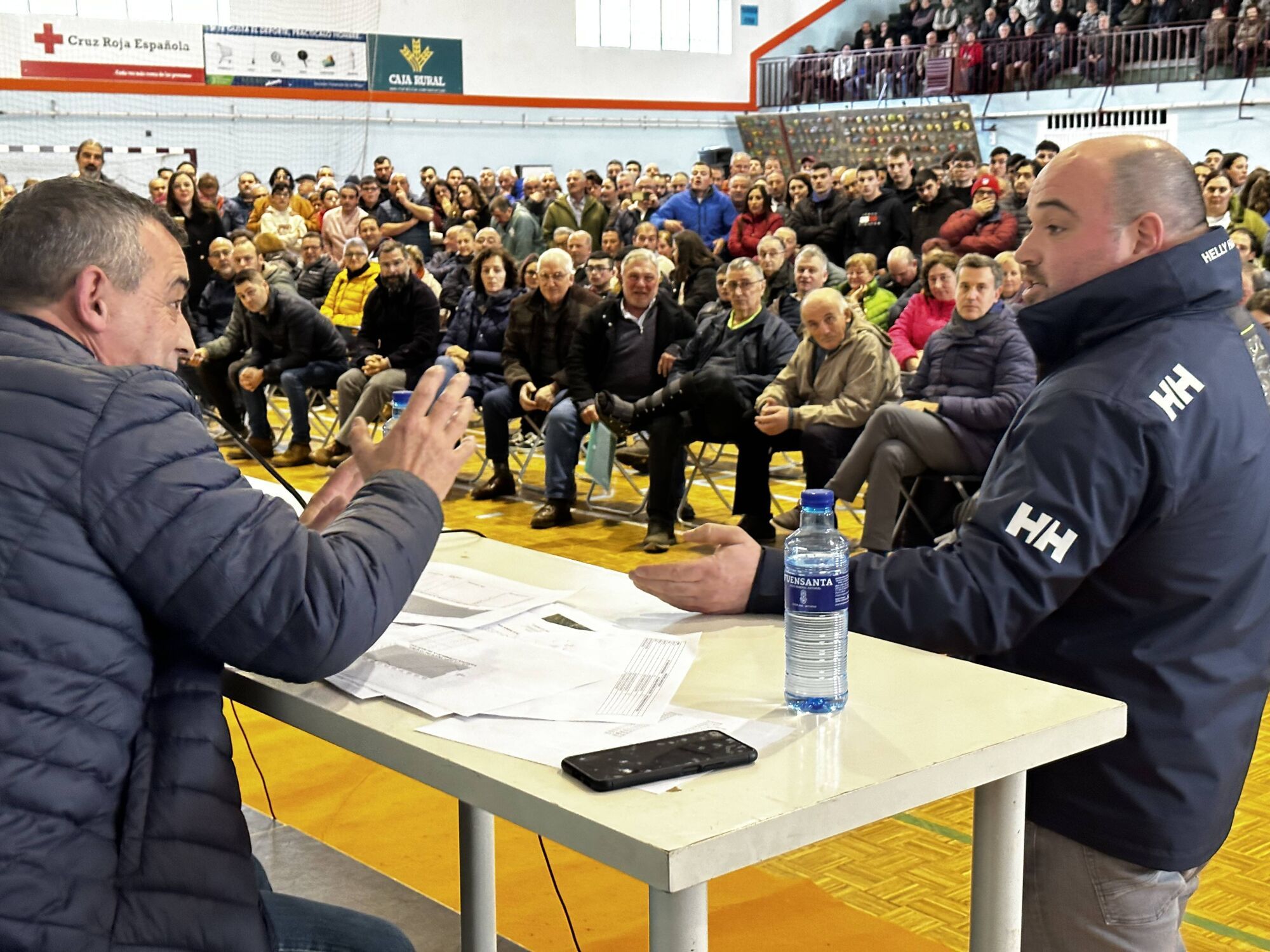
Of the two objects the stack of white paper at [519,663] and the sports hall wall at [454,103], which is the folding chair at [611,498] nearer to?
the stack of white paper at [519,663]

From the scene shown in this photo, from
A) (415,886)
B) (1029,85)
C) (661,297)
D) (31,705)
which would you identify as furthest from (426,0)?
(31,705)

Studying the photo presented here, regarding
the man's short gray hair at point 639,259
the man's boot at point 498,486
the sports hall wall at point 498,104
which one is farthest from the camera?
the sports hall wall at point 498,104

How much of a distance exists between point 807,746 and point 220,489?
628 mm

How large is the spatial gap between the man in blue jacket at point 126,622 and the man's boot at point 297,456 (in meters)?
7.61

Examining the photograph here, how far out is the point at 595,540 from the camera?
21.5 ft

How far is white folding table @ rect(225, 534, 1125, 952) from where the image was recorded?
1188 millimetres

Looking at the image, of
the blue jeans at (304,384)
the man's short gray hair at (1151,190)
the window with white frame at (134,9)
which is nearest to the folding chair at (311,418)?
the blue jeans at (304,384)

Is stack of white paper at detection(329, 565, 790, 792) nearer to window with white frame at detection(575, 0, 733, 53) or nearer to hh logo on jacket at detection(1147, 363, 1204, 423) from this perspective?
hh logo on jacket at detection(1147, 363, 1204, 423)

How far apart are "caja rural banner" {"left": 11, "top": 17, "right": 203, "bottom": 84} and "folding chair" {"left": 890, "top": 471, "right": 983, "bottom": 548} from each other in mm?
15703

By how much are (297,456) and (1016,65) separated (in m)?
15.2

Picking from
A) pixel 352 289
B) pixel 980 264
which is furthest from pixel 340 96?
pixel 980 264


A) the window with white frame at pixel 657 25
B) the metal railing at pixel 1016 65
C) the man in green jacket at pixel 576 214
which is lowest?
the man in green jacket at pixel 576 214

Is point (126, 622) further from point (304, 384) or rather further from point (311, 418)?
point (311, 418)

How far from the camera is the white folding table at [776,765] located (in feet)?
3.90
